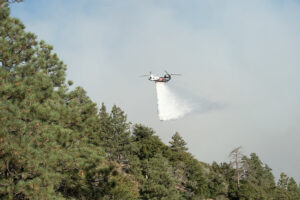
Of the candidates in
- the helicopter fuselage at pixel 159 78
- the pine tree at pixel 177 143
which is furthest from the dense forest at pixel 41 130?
the pine tree at pixel 177 143

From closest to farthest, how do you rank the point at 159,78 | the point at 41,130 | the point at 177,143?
the point at 41,130
the point at 159,78
the point at 177,143

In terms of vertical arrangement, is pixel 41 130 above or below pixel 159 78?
below

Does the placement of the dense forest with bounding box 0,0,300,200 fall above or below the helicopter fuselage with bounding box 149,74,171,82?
below

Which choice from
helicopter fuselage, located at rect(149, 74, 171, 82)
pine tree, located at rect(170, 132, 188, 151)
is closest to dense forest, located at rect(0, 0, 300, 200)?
helicopter fuselage, located at rect(149, 74, 171, 82)

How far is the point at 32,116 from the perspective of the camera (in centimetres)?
1266

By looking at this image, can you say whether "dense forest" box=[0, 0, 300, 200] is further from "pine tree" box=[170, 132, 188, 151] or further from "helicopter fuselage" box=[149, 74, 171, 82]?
"pine tree" box=[170, 132, 188, 151]

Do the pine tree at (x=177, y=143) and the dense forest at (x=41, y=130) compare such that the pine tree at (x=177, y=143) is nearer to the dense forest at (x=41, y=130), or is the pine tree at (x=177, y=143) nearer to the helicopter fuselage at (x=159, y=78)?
the helicopter fuselage at (x=159, y=78)

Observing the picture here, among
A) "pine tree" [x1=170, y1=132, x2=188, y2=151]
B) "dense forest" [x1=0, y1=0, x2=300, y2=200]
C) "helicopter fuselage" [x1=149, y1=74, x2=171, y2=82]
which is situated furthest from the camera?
"pine tree" [x1=170, y1=132, x2=188, y2=151]

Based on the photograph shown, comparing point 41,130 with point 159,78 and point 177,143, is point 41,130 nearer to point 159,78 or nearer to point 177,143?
point 159,78

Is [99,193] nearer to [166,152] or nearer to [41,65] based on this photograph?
[41,65]

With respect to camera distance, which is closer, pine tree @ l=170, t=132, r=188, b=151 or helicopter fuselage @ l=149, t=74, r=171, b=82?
helicopter fuselage @ l=149, t=74, r=171, b=82

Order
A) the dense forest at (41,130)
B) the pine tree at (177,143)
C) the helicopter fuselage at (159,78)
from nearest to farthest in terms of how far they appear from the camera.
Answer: the dense forest at (41,130) < the helicopter fuselage at (159,78) < the pine tree at (177,143)

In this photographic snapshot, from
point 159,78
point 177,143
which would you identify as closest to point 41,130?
point 159,78

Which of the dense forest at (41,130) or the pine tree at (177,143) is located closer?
the dense forest at (41,130)
